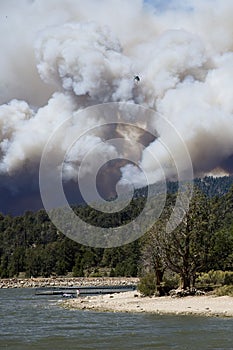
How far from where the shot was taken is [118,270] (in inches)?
6427

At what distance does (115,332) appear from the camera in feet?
122

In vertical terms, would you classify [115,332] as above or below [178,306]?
below

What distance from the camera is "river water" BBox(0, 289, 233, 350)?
1266 inches

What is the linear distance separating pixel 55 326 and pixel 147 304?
1593 cm

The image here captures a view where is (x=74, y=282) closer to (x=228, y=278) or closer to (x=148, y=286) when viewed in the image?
(x=228, y=278)

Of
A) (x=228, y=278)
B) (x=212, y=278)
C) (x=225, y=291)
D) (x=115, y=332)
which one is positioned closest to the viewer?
(x=115, y=332)

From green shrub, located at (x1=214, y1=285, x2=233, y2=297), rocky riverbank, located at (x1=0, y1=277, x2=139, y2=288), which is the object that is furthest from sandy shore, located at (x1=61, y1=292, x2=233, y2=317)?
rocky riverbank, located at (x1=0, y1=277, x2=139, y2=288)

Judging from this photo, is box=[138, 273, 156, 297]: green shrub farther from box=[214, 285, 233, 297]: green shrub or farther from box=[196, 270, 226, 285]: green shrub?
box=[214, 285, 233, 297]: green shrub

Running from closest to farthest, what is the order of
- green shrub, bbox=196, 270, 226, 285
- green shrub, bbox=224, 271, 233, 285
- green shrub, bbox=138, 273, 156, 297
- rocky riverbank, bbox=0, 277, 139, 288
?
green shrub, bbox=138, 273, 156, 297 → green shrub, bbox=224, 271, 233, 285 → green shrub, bbox=196, 270, 226, 285 → rocky riverbank, bbox=0, 277, 139, 288

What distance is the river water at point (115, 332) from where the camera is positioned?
3216cm

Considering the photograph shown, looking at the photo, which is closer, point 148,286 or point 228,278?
point 148,286

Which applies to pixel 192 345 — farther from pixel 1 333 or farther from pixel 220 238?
pixel 220 238

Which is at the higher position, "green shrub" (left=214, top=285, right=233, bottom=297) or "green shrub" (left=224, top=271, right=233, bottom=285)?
"green shrub" (left=224, top=271, right=233, bottom=285)

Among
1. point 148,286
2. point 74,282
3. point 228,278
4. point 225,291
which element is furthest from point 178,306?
point 74,282
